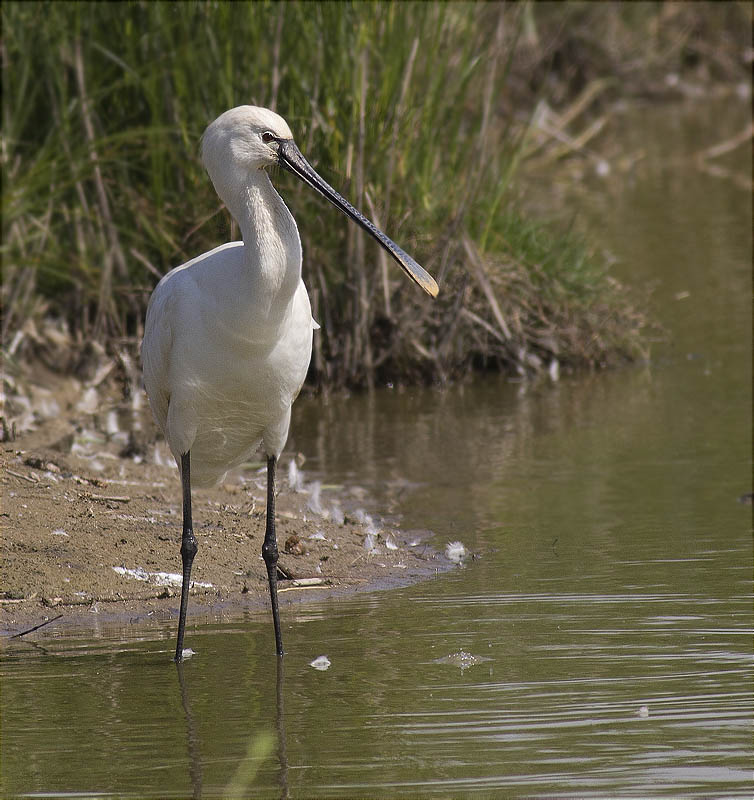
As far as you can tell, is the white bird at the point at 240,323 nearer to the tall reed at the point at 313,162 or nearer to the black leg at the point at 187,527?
the black leg at the point at 187,527

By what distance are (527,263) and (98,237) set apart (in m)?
2.58

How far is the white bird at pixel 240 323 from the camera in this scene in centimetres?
484

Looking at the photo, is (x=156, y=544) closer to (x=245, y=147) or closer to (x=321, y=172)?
(x=245, y=147)

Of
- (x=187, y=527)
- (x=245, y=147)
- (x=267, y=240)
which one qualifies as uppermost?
(x=245, y=147)

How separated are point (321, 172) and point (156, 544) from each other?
3209 millimetres

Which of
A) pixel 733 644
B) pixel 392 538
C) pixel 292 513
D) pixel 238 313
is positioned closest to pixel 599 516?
pixel 392 538

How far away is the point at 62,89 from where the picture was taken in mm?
8758

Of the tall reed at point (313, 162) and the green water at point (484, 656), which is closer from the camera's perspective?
the green water at point (484, 656)

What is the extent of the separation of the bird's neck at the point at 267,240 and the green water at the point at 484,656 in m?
1.20

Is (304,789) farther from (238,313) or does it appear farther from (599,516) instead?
(599,516)

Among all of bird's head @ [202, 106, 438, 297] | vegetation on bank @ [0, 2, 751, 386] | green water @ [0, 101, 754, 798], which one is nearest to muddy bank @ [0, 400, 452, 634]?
green water @ [0, 101, 754, 798]

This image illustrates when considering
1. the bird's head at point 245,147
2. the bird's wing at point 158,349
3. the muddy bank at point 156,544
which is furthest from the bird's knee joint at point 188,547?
the bird's head at point 245,147

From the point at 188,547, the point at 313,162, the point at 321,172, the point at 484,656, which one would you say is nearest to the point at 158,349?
the point at 188,547

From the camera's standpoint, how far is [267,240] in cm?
479
